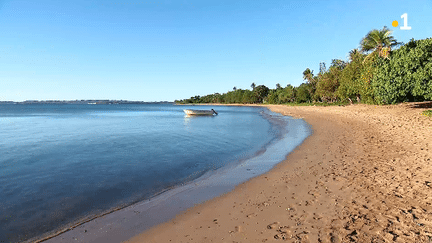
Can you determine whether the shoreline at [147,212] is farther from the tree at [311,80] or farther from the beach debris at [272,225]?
the tree at [311,80]

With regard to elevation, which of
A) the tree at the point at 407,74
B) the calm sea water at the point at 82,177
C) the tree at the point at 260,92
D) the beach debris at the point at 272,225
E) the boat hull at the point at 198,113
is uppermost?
the tree at the point at 260,92

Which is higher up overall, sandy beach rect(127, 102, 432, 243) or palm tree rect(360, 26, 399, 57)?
palm tree rect(360, 26, 399, 57)

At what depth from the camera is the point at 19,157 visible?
1404cm

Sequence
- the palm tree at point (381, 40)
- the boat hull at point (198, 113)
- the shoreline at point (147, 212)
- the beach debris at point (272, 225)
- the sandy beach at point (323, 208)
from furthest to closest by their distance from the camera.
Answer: the boat hull at point (198, 113)
the palm tree at point (381, 40)
the shoreline at point (147, 212)
the beach debris at point (272, 225)
the sandy beach at point (323, 208)

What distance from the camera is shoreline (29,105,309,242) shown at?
5.32m

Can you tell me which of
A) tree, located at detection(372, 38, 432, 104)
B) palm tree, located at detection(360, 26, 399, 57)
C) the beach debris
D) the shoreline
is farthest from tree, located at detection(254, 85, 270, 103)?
the beach debris

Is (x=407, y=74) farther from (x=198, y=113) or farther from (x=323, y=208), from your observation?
(x=198, y=113)

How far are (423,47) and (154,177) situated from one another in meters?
32.1

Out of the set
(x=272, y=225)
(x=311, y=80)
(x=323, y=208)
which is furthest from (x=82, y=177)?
(x=311, y=80)

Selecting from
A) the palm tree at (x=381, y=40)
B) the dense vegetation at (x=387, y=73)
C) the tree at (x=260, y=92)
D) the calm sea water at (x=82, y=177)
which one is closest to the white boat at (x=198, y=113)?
the dense vegetation at (x=387, y=73)

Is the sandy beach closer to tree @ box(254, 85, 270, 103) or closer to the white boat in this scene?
the white boat

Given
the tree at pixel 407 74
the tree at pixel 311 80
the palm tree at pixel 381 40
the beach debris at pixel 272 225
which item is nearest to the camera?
the beach debris at pixel 272 225

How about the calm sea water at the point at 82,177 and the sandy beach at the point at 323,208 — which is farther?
the calm sea water at the point at 82,177

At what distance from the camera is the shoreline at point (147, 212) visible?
5.32 m
